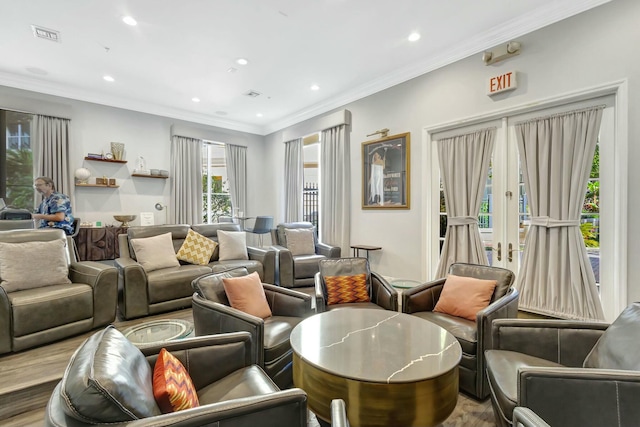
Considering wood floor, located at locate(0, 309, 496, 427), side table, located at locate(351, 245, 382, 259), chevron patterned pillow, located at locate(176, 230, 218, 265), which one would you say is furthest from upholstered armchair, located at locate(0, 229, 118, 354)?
side table, located at locate(351, 245, 382, 259)

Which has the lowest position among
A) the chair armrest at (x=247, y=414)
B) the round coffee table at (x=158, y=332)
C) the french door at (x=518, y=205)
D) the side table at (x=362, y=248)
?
the round coffee table at (x=158, y=332)

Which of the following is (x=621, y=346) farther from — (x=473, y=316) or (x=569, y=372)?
(x=473, y=316)

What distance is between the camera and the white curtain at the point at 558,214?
275 centimetres

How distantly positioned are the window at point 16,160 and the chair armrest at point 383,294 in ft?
17.0

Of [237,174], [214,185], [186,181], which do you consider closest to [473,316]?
[186,181]

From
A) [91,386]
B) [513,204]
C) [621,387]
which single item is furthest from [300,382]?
[513,204]

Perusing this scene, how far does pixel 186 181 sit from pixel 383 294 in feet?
15.5

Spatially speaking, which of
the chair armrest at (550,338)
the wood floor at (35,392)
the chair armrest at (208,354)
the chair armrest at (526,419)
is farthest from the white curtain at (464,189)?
the chair armrest at (208,354)

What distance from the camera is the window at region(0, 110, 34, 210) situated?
446cm

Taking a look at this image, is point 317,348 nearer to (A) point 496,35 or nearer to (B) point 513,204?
(B) point 513,204

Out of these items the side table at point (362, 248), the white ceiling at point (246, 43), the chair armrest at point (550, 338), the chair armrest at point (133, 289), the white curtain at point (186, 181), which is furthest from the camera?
the white curtain at point (186, 181)

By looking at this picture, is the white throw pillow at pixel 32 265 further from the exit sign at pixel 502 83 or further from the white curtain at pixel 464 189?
the exit sign at pixel 502 83

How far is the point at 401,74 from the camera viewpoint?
13.7 ft

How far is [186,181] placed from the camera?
5.95 m
